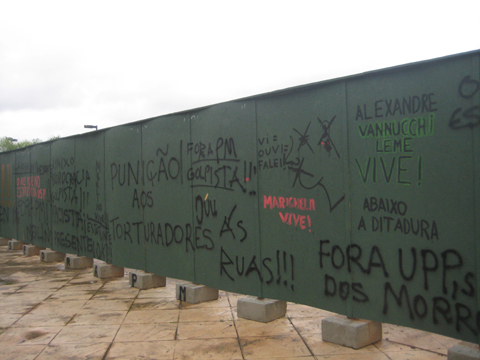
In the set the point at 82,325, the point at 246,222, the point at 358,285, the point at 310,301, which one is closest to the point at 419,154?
the point at 358,285

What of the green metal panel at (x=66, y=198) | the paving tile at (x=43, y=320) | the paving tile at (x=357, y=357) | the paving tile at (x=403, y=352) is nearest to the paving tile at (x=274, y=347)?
the paving tile at (x=357, y=357)

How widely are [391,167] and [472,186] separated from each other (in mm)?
708

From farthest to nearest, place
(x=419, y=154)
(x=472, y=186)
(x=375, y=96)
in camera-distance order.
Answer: (x=375, y=96), (x=419, y=154), (x=472, y=186)

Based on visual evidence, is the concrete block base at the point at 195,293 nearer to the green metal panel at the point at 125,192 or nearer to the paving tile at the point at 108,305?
the paving tile at the point at 108,305

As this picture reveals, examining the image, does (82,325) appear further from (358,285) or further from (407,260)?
(407,260)

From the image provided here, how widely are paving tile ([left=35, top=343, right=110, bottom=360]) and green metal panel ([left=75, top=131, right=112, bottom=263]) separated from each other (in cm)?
362

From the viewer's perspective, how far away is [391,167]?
4141mm

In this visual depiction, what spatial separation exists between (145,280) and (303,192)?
3571mm

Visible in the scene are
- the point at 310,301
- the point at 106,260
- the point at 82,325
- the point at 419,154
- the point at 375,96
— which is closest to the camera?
the point at 419,154

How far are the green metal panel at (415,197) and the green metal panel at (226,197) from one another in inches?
57.5

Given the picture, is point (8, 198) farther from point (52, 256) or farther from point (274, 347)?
point (274, 347)

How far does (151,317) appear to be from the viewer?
Answer: 18.8 ft

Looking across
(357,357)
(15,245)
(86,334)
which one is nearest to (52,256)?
(15,245)

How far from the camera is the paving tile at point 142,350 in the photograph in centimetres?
434
